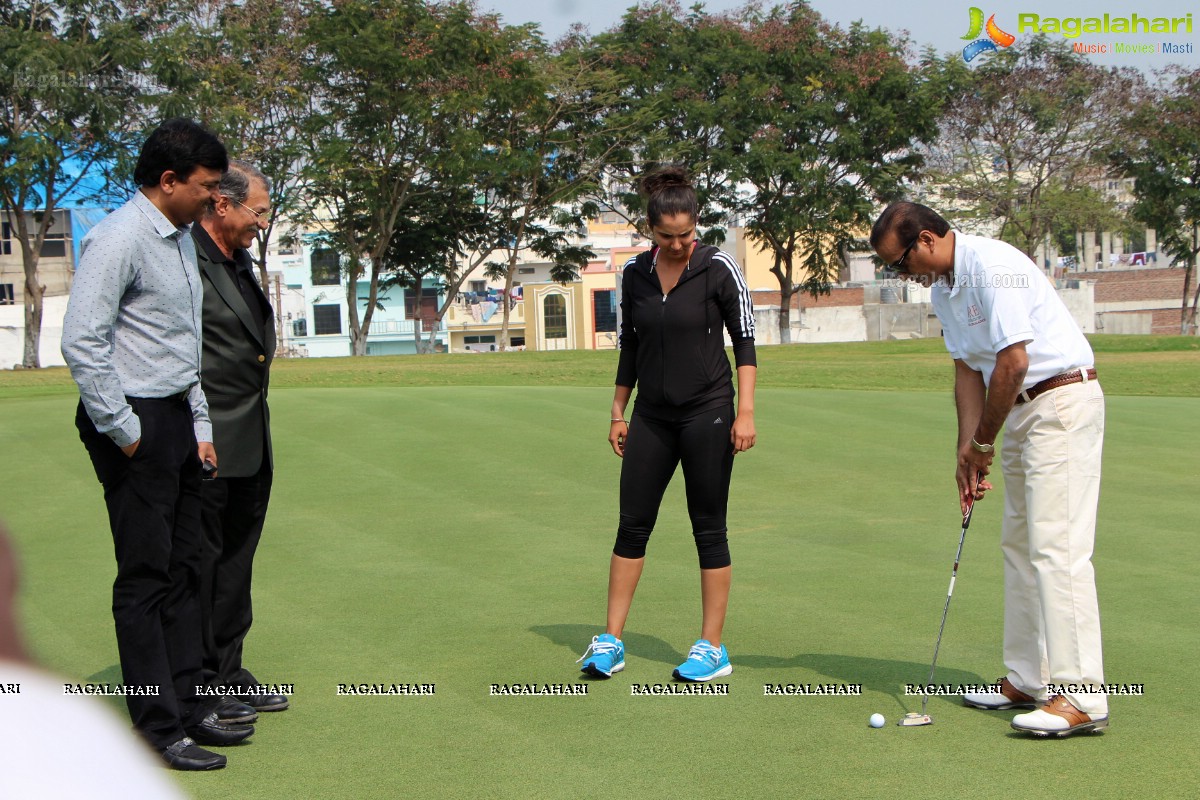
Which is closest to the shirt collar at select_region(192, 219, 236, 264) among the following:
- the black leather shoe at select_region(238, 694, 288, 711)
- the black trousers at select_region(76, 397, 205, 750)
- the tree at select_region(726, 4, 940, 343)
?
the black trousers at select_region(76, 397, 205, 750)

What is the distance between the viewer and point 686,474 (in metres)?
5.16

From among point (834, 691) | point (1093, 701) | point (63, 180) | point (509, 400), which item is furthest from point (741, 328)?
point (63, 180)

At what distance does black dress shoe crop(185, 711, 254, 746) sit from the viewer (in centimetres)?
416

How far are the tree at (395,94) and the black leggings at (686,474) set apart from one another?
28.3m

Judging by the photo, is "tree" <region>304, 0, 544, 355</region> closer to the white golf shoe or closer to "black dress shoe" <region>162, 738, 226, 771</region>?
"black dress shoe" <region>162, 738, 226, 771</region>

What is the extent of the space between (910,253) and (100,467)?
289 cm

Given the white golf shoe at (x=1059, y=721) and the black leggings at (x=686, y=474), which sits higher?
the black leggings at (x=686, y=474)

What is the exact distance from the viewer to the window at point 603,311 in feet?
213

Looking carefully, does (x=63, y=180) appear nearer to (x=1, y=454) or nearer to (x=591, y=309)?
(x=1, y=454)

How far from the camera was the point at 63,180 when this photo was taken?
30.3 m

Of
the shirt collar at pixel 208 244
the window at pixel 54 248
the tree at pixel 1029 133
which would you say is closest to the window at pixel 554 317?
the window at pixel 54 248

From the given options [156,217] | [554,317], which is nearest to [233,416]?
[156,217]

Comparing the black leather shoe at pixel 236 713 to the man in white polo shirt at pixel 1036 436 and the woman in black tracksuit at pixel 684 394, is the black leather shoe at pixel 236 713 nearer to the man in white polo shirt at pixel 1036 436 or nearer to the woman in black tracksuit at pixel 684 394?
the woman in black tracksuit at pixel 684 394

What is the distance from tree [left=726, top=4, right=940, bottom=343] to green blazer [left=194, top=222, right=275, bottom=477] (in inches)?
1388
